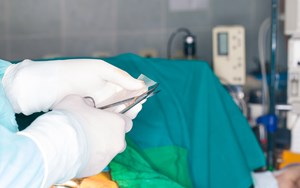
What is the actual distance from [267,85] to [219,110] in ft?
2.51

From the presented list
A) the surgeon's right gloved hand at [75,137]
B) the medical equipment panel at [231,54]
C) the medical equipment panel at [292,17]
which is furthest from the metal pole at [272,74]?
the surgeon's right gloved hand at [75,137]

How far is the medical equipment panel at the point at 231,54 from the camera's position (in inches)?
90.4

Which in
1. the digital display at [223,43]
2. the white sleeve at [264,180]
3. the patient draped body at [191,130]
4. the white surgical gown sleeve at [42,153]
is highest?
the digital display at [223,43]

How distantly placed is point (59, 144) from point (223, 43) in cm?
169

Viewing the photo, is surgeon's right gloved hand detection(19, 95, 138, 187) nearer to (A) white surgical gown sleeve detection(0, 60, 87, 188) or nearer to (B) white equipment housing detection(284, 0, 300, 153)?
(A) white surgical gown sleeve detection(0, 60, 87, 188)

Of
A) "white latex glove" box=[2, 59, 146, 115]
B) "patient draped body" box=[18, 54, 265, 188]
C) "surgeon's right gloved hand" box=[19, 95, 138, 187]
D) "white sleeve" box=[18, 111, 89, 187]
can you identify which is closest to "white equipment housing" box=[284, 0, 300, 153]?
"patient draped body" box=[18, 54, 265, 188]

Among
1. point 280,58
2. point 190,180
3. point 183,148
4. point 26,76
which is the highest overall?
point 26,76

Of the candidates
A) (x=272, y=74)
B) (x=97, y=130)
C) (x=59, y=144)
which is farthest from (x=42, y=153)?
(x=272, y=74)

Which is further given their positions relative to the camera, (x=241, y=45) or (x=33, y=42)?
(x=33, y=42)

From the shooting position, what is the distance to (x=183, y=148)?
1534 mm

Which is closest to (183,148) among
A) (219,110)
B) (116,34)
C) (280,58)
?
(219,110)

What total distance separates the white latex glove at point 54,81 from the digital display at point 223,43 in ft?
4.47

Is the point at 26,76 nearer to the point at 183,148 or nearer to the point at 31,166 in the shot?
the point at 31,166

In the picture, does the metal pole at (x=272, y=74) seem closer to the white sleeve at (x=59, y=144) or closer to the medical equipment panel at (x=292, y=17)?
the medical equipment panel at (x=292, y=17)
